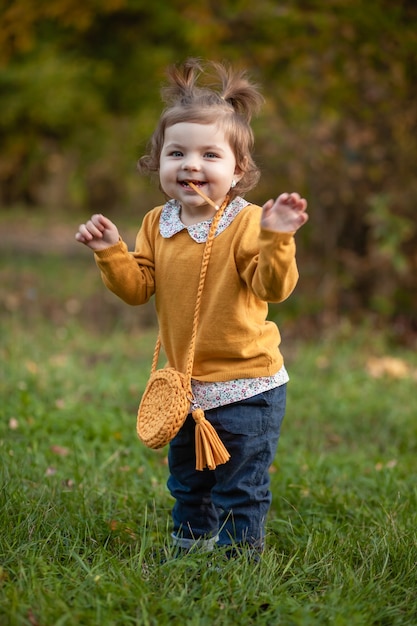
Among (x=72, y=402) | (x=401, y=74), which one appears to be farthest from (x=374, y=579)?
(x=401, y=74)

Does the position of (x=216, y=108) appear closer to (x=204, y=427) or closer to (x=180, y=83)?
(x=180, y=83)

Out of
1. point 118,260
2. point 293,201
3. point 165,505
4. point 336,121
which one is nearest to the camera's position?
point 293,201

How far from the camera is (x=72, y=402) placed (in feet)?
14.3

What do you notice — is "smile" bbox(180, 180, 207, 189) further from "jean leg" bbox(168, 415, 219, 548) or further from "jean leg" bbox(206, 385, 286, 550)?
"jean leg" bbox(168, 415, 219, 548)

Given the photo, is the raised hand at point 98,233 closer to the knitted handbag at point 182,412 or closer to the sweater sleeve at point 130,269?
the sweater sleeve at point 130,269

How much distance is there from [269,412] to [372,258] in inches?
185

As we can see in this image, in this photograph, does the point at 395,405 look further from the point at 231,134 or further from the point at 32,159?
the point at 32,159

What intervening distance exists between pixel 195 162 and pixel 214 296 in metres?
0.42

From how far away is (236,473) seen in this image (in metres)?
2.53

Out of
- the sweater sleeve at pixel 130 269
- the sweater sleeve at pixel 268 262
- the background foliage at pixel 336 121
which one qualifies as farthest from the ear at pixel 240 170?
the background foliage at pixel 336 121

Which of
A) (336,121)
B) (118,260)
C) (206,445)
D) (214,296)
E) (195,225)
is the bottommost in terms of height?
(206,445)

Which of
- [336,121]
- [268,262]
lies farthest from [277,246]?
[336,121]

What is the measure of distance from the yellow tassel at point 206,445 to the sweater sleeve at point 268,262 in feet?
1.43

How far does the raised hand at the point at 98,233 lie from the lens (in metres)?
2.45
